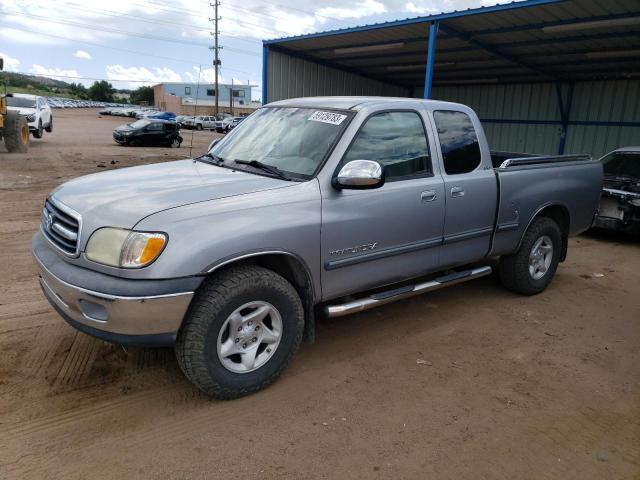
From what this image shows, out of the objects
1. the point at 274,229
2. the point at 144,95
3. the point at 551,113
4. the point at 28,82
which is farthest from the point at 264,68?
the point at 28,82

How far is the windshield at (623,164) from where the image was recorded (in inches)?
327

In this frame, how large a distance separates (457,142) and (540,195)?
1.24 meters

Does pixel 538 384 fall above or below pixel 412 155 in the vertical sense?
below

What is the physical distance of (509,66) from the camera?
15375mm

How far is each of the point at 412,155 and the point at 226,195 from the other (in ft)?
5.51

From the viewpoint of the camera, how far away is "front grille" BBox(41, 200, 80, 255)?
2971mm

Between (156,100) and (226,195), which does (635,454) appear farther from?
(156,100)

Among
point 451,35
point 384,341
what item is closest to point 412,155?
point 384,341

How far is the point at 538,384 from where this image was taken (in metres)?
3.55

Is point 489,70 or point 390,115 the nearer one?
point 390,115

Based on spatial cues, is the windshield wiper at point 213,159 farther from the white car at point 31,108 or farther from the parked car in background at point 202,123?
the parked car in background at point 202,123

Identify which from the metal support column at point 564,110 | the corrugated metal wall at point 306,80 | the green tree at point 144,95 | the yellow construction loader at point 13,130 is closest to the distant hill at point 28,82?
the green tree at point 144,95

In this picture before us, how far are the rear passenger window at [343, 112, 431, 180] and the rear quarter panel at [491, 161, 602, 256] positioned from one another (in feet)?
3.27

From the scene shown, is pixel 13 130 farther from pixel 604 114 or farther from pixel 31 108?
pixel 604 114
